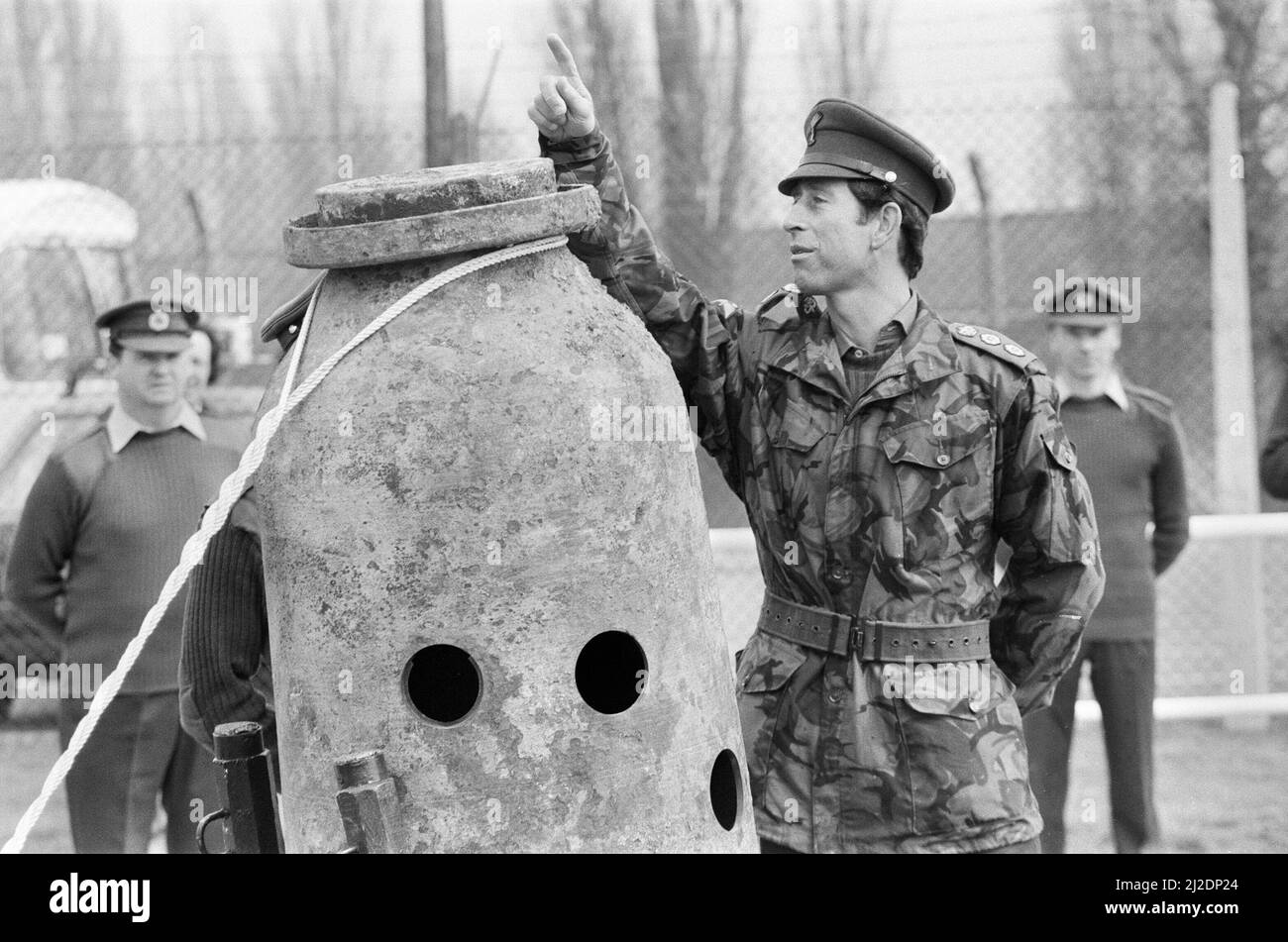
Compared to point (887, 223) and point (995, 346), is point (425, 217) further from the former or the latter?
point (995, 346)

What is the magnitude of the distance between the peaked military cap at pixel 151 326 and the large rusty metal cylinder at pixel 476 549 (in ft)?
8.73

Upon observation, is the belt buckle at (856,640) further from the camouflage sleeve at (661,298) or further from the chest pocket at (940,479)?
the camouflage sleeve at (661,298)

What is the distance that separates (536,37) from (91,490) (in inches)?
107

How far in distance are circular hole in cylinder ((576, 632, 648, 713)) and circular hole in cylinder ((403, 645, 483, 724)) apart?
198 millimetres

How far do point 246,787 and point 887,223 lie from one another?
1.81m

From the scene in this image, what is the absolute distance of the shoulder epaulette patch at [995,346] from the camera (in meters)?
3.88

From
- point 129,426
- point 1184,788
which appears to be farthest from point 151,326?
point 1184,788

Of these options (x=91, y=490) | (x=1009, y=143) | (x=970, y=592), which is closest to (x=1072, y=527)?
(x=970, y=592)

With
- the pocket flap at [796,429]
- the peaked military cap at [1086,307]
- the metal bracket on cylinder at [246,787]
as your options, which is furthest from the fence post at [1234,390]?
the metal bracket on cylinder at [246,787]

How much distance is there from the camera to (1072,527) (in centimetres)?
388

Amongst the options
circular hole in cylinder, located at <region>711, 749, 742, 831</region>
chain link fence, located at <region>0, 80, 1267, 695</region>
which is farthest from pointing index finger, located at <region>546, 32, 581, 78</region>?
chain link fence, located at <region>0, 80, 1267, 695</region>

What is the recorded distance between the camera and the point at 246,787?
3.22 m

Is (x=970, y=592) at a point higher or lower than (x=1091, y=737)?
higher
